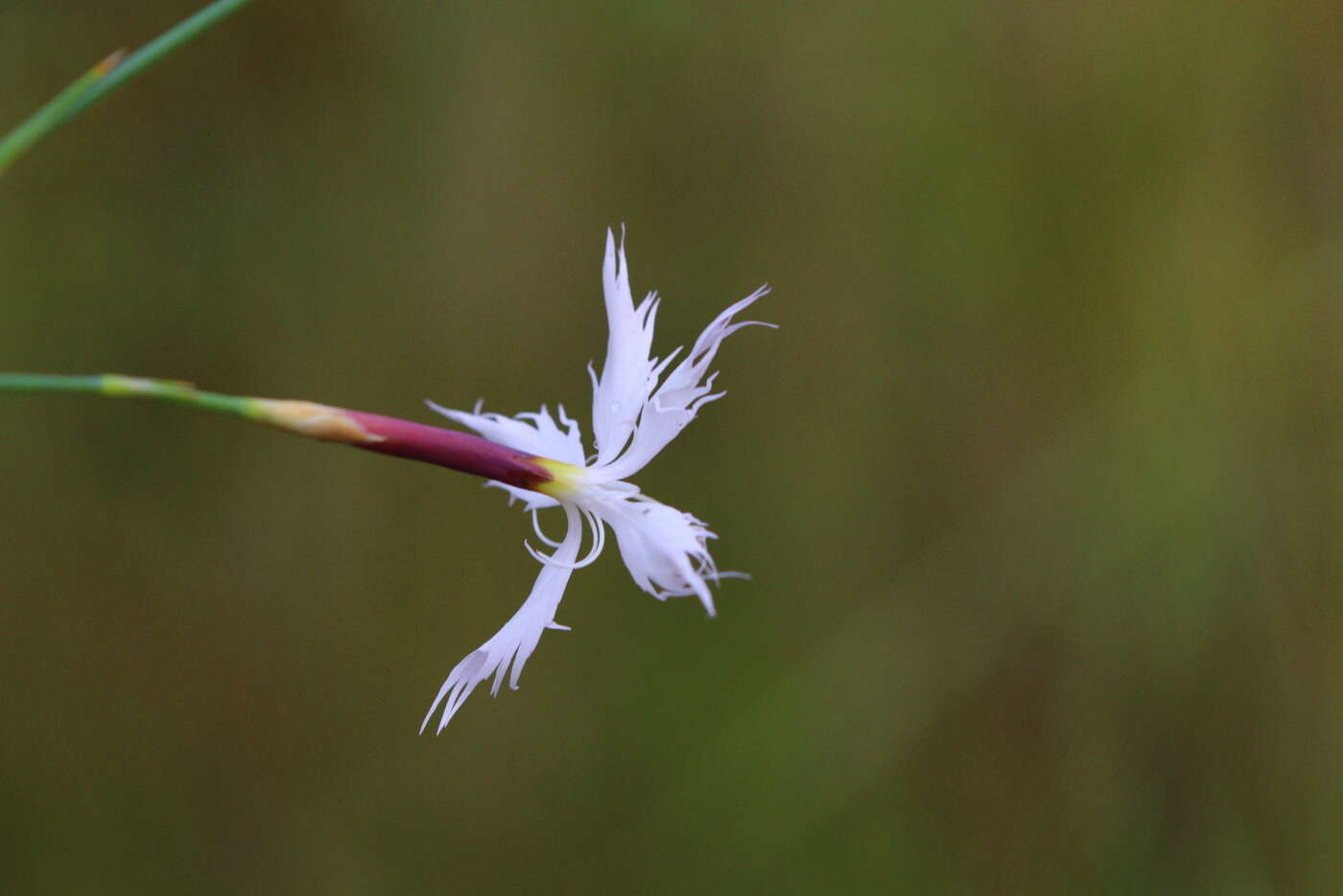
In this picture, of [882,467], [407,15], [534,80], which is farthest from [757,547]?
[407,15]

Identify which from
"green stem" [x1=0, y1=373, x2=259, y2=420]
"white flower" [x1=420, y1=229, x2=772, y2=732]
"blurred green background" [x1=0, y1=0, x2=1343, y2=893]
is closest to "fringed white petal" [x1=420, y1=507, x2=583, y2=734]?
"white flower" [x1=420, y1=229, x2=772, y2=732]

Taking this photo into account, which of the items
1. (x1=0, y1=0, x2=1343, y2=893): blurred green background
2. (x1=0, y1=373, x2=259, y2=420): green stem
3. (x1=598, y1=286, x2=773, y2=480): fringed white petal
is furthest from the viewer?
(x1=0, y1=0, x2=1343, y2=893): blurred green background

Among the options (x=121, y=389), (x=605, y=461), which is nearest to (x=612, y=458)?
(x=605, y=461)

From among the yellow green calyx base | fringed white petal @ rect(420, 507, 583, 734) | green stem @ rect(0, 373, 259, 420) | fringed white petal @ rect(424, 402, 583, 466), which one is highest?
green stem @ rect(0, 373, 259, 420)

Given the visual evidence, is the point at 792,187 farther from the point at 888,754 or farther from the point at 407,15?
the point at 888,754

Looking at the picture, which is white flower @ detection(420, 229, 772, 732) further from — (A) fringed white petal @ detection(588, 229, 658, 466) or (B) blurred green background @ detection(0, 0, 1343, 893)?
(B) blurred green background @ detection(0, 0, 1343, 893)
